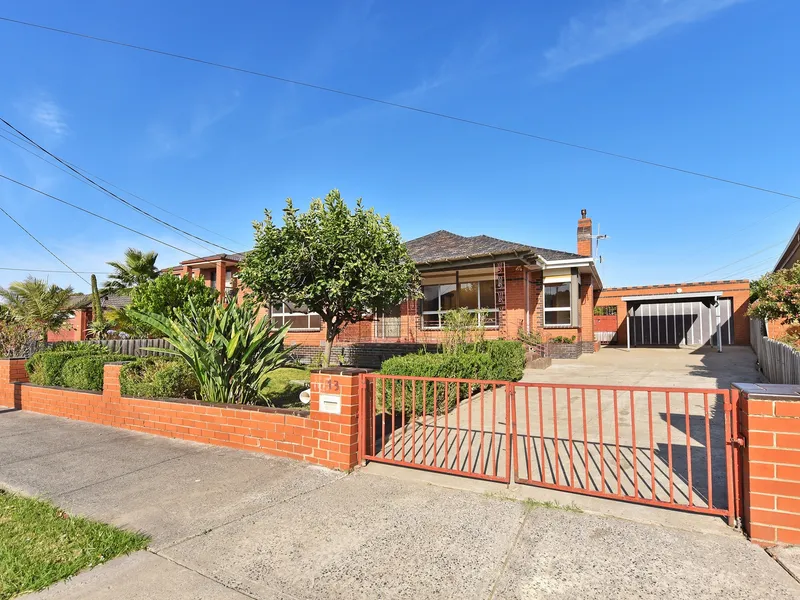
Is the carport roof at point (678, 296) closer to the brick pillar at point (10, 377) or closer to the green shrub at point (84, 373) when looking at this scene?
the green shrub at point (84, 373)

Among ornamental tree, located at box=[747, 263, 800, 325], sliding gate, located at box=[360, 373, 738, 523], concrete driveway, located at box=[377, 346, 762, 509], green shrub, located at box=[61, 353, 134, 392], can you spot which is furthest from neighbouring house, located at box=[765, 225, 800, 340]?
green shrub, located at box=[61, 353, 134, 392]

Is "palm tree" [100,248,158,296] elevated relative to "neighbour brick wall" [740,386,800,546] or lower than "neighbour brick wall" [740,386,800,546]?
elevated

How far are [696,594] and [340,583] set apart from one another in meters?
1.91

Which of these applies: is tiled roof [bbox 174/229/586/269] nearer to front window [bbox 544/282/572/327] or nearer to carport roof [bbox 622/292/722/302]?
front window [bbox 544/282/572/327]

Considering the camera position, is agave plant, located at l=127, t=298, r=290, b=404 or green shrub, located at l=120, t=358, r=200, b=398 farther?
green shrub, located at l=120, t=358, r=200, b=398

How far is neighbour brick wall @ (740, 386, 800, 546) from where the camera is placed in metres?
2.74

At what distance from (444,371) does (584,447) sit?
3.24 m

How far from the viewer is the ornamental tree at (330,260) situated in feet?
31.6

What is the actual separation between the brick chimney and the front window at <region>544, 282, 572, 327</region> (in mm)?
4925

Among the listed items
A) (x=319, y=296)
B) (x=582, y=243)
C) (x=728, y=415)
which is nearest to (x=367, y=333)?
(x=319, y=296)

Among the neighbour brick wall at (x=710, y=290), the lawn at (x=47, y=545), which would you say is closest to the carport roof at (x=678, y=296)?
the neighbour brick wall at (x=710, y=290)

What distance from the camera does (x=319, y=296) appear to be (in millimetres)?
10148

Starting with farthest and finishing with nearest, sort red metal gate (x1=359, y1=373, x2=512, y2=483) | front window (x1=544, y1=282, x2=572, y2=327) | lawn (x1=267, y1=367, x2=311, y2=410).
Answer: front window (x1=544, y1=282, x2=572, y2=327) → lawn (x1=267, y1=367, x2=311, y2=410) → red metal gate (x1=359, y1=373, x2=512, y2=483)

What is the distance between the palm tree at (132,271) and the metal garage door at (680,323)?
76.1 feet
